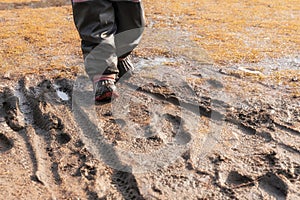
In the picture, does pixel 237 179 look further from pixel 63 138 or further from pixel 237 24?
pixel 237 24

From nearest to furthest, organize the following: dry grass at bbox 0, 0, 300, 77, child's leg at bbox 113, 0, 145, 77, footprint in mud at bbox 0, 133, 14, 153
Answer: footprint in mud at bbox 0, 133, 14, 153 → child's leg at bbox 113, 0, 145, 77 → dry grass at bbox 0, 0, 300, 77

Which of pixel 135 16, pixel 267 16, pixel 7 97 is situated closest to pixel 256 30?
pixel 267 16

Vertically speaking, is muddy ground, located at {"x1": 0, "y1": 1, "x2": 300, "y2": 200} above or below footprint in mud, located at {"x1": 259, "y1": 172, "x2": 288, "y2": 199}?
below

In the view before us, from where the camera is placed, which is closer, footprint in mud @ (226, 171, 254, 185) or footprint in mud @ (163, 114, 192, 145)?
footprint in mud @ (226, 171, 254, 185)

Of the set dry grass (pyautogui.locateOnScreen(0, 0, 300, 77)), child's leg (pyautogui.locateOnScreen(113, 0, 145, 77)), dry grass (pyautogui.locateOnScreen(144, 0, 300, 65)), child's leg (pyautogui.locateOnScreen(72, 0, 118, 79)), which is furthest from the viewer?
dry grass (pyautogui.locateOnScreen(144, 0, 300, 65))

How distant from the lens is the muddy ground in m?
2.21

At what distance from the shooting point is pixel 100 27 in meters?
3.23

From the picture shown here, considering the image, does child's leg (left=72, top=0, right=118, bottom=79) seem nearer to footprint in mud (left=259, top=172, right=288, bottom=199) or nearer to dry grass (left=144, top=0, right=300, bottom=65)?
dry grass (left=144, top=0, right=300, bottom=65)

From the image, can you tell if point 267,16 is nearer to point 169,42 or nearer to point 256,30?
point 256,30

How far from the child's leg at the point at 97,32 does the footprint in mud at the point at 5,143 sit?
0.86m

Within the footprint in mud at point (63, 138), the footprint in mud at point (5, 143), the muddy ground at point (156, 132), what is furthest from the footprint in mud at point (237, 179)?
the footprint in mud at point (5, 143)

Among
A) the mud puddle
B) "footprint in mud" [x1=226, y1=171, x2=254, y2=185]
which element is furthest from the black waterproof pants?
"footprint in mud" [x1=226, y1=171, x2=254, y2=185]

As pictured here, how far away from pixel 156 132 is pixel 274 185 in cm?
82

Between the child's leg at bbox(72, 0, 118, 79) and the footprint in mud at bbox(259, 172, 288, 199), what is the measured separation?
1486 millimetres
